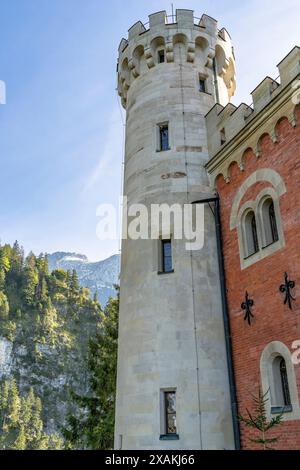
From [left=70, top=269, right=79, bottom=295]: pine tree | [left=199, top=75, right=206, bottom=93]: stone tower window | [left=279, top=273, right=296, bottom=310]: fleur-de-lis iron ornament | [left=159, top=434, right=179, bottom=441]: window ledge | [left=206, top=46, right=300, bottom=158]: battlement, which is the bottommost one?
[left=159, top=434, right=179, bottom=441]: window ledge

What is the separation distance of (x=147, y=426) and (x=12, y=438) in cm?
11175

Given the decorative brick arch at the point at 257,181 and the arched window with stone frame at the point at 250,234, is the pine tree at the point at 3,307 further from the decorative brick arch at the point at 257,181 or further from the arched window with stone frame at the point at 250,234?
the arched window with stone frame at the point at 250,234

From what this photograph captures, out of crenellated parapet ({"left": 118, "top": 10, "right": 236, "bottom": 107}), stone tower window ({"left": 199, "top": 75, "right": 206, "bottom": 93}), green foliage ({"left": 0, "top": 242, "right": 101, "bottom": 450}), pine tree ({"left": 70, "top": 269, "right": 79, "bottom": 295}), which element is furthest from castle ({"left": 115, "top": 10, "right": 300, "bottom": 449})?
pine tree ({"left": 70, "top": 269, "right": 79, "bottom": 295})

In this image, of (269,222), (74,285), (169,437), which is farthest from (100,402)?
(74,285)

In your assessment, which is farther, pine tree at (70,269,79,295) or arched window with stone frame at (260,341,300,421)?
pine tree at (70,269,79,295)

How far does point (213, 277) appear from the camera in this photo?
1264 cm

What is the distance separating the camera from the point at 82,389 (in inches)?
5271

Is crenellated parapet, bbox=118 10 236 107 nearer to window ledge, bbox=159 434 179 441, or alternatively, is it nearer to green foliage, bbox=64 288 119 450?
window ledge, bbox=159 434 179 441

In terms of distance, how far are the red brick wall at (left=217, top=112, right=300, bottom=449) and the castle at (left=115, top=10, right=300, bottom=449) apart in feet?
0.10

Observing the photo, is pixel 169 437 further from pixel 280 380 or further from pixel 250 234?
pixel 250 234

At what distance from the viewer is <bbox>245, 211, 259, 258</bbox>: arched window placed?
38.3 ft

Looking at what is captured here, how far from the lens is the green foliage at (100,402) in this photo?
19688 mm

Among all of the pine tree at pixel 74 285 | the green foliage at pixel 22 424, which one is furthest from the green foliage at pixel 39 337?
the pine tree at pixel 74 285

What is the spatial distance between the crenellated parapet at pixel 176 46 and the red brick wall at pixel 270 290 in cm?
666
